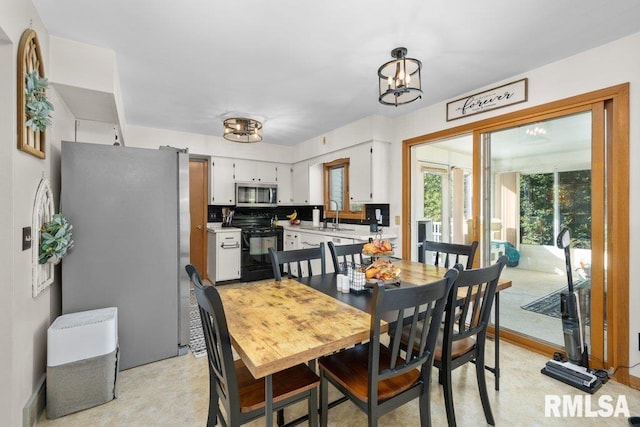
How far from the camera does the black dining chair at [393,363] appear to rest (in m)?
1.20

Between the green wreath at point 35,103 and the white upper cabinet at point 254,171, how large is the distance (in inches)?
132

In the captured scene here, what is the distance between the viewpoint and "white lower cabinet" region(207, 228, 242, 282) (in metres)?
4.68

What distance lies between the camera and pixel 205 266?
5137mm

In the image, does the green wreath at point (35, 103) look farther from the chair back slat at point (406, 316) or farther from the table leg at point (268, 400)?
the chair back slat at point (406, 316)

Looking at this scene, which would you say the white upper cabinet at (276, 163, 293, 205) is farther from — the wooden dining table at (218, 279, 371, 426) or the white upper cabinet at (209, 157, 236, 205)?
the wooden dining table at (218, 279, 371, 426)

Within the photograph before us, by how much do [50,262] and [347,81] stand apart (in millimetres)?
2738

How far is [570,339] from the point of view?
2.24m

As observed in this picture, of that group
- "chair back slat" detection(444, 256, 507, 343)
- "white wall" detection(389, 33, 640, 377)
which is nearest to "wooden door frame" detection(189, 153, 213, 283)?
"white wall" detection(389, 33, 640, 377)

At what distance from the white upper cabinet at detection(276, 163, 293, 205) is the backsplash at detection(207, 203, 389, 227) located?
330 mm

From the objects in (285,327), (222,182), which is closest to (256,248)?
(222,182)

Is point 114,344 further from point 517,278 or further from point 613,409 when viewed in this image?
point 517,278

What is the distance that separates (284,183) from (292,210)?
673 millimetres

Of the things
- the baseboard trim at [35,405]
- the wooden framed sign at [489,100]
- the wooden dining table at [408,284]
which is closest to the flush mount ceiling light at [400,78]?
the wooden dining table at [408,284]

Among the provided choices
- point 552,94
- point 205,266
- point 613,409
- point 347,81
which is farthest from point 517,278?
point 205,266
